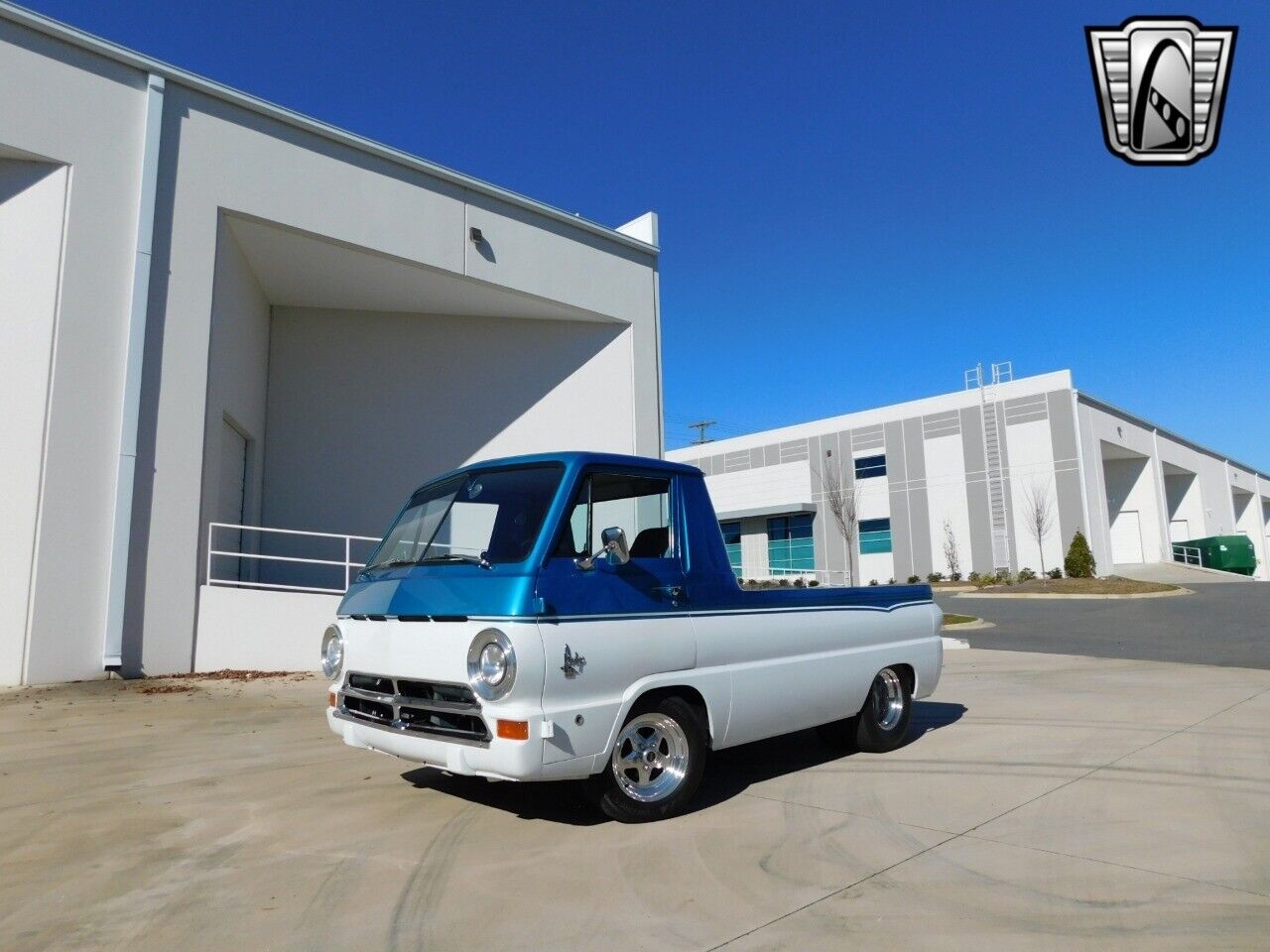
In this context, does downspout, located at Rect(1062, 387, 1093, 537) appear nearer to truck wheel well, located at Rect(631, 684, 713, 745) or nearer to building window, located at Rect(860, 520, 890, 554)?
building window, located at Rect(860, 520, 890, 554)

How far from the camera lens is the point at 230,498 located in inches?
560

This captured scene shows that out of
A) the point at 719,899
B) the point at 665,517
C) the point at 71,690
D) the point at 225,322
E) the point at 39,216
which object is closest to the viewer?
the point at 719,899

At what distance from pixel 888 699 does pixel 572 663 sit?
11.2 feet

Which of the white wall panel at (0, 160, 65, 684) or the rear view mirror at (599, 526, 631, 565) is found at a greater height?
the white wall panel at (0, 160, 65, 684)

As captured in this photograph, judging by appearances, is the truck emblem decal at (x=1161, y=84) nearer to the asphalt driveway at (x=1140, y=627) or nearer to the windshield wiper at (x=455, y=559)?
the windshield wiper at (x=455, y=559)

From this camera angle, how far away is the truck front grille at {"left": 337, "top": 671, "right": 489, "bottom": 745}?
4.13 metres

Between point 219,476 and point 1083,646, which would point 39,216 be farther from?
point 1083,646

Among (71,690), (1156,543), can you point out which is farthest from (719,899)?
(1156,543)

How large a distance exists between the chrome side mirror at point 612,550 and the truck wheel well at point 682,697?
0.73 meters

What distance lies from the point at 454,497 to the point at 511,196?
40.5 ft

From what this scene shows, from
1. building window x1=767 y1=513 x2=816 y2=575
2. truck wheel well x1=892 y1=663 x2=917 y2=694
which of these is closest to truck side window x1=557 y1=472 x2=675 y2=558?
truck wheel well x1=892 y1=663 x2=917 y2=694

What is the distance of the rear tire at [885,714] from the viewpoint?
629cm

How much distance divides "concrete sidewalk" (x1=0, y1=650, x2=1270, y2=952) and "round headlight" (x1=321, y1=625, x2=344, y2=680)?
0.82m

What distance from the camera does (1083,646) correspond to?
1471 cm
